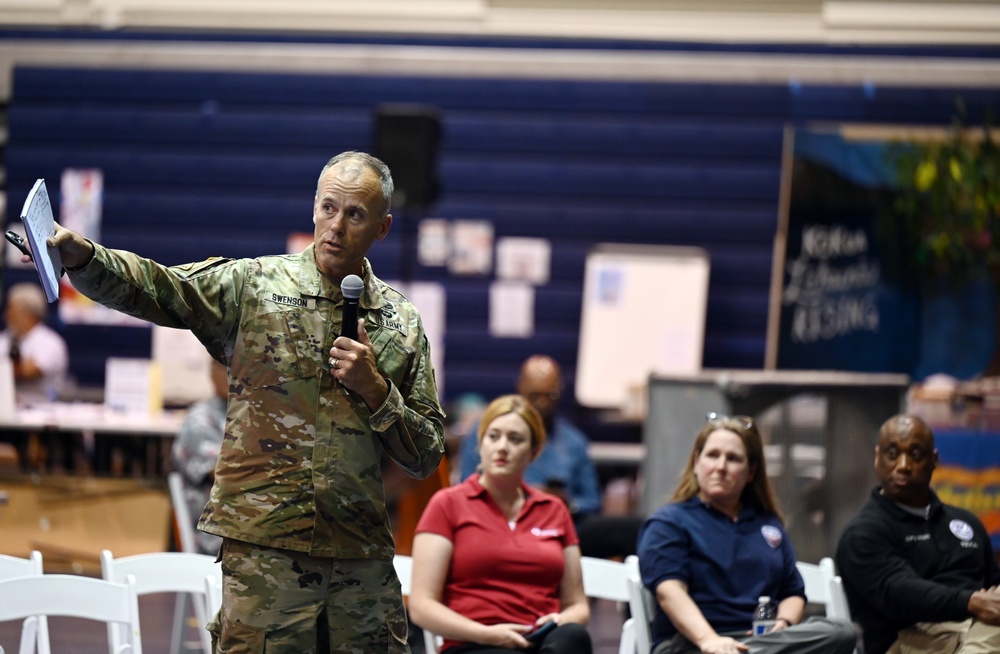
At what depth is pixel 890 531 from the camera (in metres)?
4.01

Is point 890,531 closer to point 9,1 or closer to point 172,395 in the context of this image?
point 172,395

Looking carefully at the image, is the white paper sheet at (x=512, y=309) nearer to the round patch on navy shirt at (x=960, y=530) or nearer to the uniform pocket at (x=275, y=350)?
the round patch on navy shirt at (x=960, y=530)

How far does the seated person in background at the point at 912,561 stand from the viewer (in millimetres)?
3887

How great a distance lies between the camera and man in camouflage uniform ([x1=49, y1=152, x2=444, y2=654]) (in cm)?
240

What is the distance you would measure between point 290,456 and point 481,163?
7178mm

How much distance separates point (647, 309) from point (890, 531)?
498 centimetres

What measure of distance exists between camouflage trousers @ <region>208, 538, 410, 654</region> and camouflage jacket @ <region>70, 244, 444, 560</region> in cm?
3

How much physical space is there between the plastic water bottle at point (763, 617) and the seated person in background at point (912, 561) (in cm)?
34

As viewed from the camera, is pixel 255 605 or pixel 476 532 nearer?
pixel 255 605

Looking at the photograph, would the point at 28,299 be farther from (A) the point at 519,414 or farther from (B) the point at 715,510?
(B) the point at 715,510

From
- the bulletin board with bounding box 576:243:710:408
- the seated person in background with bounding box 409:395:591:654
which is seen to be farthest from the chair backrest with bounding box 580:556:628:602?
the bulletin board with bounding box 576:243:710:408

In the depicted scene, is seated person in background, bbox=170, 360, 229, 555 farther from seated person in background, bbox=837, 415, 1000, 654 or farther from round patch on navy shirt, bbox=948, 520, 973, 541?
round patch on navy shirt, bbox=948, 520, 973, 541

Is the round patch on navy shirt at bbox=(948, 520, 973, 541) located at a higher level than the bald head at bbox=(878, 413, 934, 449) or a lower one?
lower

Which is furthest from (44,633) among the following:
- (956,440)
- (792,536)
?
(956,440)
